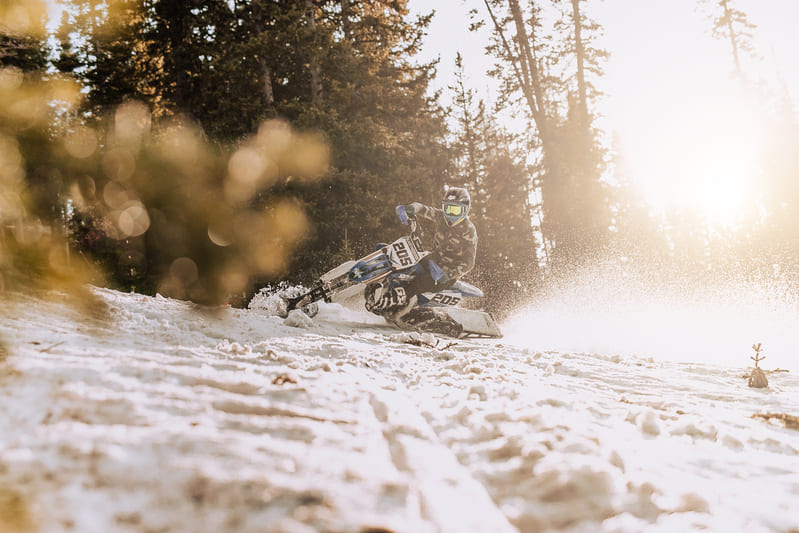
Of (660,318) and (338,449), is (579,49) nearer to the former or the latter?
(660,318)

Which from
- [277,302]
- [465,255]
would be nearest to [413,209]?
[465,255]

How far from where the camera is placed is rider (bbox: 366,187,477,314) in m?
8.31

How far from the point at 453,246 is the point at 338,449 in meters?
6.92

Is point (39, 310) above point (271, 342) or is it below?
above

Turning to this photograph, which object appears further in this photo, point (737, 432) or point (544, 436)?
point (737, 432)

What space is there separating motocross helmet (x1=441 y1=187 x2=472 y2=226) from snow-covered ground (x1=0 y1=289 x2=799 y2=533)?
16.9ft

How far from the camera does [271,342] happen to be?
14.6ft

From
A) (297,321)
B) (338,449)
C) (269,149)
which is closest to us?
(338,449)

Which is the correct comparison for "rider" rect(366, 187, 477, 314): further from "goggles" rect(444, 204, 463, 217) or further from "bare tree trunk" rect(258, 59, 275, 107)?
"bare tree trunk" rect(258, 59, 275, 107)

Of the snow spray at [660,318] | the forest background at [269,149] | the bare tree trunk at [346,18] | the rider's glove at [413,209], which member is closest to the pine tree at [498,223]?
the forest background at [269,149]

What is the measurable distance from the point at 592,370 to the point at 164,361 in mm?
3845

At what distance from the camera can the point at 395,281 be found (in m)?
8.34

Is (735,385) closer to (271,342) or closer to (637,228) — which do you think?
(271,342)

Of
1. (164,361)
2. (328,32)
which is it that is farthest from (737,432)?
(328,32)
